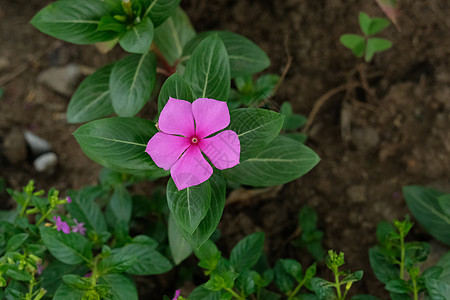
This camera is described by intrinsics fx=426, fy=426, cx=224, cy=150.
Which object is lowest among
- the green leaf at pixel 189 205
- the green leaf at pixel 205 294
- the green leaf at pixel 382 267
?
the green leaf at pixel 205 294

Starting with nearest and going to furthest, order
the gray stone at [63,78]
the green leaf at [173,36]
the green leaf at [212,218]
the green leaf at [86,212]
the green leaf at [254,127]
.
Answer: the green leaf at [254,127] → the green leaf at [212,218] → the green leaf at [86,212] → the green leaf at [173,36] → the gray stone at [63,78]

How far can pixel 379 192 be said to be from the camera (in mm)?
2605

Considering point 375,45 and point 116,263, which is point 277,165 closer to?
point 116,263

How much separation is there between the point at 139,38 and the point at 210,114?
668mm

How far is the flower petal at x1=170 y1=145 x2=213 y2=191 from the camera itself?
4.66ft

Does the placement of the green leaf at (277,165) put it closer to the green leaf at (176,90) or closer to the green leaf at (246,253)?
the green leaf at (246,253)

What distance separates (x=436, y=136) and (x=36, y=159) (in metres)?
2.65

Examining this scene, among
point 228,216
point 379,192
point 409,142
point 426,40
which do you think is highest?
point 426,40

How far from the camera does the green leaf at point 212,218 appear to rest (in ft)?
5.35

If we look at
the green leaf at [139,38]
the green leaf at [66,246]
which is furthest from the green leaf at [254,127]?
the green leaf at [66,246]

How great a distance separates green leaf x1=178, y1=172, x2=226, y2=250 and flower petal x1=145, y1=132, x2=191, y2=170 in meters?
0.29

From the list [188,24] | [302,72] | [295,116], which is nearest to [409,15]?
[302,72]

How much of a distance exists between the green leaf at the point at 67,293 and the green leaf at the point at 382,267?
50.5 inches

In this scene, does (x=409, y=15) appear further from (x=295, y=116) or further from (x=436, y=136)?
(x=295, y=116)
